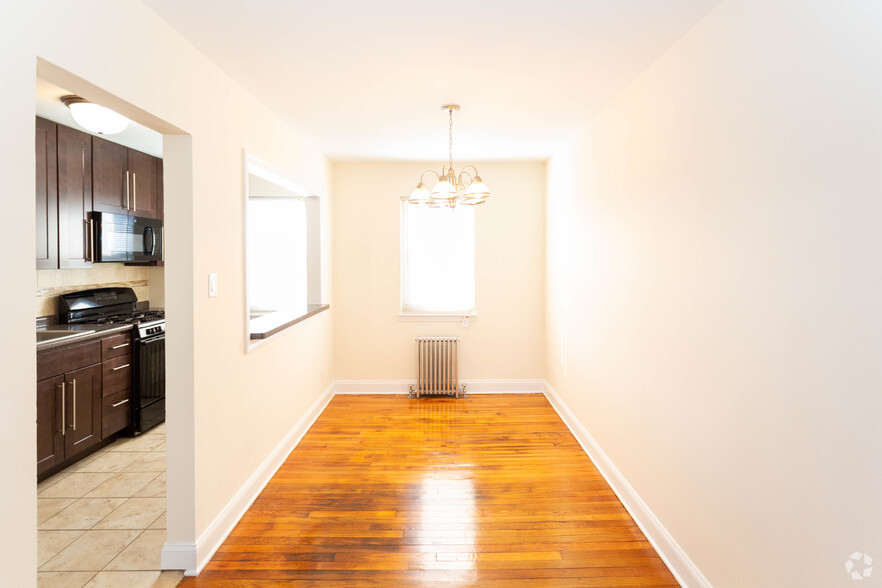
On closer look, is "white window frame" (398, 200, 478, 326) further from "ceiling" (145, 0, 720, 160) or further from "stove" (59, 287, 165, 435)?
"stove" (59, 287, 165, 435)

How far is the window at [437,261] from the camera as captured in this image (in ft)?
18.5

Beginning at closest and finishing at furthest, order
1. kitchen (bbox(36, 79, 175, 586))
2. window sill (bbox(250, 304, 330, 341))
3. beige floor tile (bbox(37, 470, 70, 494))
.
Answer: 1. kitchen (bbox(36, 79, 175, 586))
2. window sill (bbox(250, 304, 330, 341))
3. beige floor tile (bbox(37, 470, 70, 494))

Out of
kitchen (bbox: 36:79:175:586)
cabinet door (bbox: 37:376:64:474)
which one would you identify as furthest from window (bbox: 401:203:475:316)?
cabinet door (bbox: 37:376:64:474)

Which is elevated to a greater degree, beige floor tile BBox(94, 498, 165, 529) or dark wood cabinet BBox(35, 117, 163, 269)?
dark wood cabinet BBox(35, 117, 163, 269)

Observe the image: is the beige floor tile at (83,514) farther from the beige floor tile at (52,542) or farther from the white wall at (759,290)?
the white wall at (759,290)

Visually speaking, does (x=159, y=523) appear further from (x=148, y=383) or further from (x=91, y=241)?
(x=91, y=241)

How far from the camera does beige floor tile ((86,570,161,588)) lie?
92.0 inches

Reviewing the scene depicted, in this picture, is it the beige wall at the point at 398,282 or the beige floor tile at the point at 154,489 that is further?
the beige wall at the point at 398,282

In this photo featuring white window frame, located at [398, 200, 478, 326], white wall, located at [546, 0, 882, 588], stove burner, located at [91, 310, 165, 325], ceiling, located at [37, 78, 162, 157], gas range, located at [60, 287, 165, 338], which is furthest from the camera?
white window frame, located at [398, 200, 478, 326]

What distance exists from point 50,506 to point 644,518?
3630 millimetres

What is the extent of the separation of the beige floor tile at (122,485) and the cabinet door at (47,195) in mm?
1629

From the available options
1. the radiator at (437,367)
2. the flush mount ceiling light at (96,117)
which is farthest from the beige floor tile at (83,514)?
the radiator at (437,367)

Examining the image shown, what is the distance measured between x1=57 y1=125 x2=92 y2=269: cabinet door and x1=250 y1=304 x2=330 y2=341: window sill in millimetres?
1495

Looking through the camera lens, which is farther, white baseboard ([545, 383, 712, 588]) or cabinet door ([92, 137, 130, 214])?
cabinet door ([92, 137, 130, 214])
